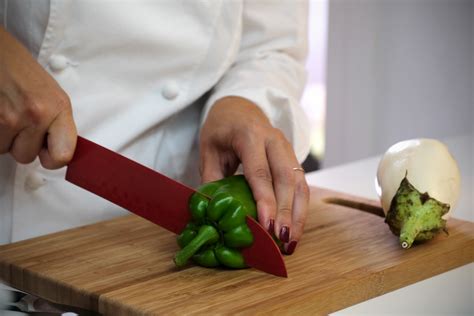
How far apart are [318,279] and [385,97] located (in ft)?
6.68

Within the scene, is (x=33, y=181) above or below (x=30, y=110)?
below

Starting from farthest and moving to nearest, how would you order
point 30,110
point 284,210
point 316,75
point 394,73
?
point 316,75, point 394,73, point 284,210, point 30,110

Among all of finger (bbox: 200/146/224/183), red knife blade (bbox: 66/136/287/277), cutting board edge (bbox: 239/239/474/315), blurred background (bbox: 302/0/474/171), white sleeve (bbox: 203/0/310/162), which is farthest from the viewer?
blurred background (bbox: 302/0/474/171)

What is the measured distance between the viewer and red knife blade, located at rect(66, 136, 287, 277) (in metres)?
1.15

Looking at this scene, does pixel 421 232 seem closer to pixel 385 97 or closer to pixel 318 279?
pixel 318 279

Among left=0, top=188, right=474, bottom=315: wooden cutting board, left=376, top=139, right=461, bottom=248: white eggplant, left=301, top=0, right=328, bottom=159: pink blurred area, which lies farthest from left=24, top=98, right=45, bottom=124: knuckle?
left=301, top=0, right=328, bottom=159: pink blurred area

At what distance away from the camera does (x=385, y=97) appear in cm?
308

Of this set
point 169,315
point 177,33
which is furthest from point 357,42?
point 169,315

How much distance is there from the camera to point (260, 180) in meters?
1.25

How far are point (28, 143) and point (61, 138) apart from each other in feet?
0.15

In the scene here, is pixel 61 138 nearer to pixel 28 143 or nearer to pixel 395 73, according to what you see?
pixel 28 143

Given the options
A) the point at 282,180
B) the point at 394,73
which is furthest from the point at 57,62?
the point at 394,73

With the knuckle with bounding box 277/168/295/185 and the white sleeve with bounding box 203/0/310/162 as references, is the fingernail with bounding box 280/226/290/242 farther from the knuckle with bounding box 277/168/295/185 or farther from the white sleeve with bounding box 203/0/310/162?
the white sleeve with bounding box 203/0/310/162

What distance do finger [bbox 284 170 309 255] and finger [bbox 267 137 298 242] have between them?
0.01 m
